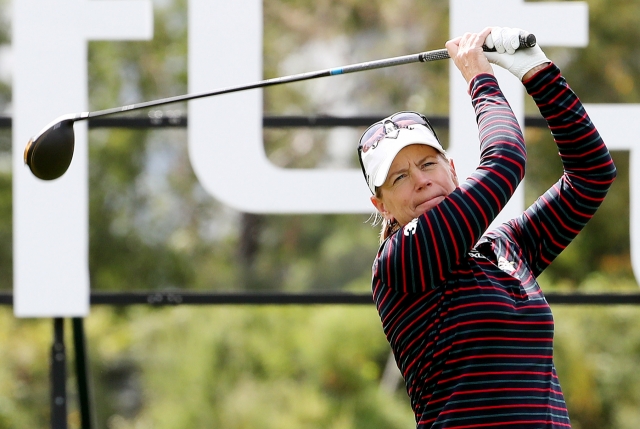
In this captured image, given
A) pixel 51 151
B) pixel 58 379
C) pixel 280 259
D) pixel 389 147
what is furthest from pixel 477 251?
pixel 280 259

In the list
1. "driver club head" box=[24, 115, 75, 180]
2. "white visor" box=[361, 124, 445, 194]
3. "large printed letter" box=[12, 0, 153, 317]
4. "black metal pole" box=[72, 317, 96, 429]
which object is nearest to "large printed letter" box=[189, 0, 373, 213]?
"large printed letter" box=[12, 0, 153, 317]

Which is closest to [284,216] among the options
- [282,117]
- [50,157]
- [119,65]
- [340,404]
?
[119,65]

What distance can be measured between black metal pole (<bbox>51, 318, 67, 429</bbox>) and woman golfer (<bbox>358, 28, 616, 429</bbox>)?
181 cm

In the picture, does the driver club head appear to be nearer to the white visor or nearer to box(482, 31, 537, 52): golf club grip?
the white visor

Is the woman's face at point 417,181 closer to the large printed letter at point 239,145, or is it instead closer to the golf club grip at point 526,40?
the golf club grip at point 526,40

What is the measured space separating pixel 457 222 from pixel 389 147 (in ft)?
0.58

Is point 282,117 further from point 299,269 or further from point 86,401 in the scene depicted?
point 299,269

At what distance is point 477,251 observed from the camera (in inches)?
65.2

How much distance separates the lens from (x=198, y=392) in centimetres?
634

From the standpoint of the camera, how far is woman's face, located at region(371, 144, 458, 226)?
5.34ft

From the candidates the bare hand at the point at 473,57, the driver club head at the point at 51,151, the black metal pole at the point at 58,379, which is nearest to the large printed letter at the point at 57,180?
the black metal pole at the point at 58,379

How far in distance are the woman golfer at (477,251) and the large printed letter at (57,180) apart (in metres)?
1.72

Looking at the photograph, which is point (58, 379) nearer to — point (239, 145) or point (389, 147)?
point (239, 145)

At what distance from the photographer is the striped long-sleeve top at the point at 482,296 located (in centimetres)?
154
